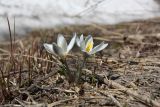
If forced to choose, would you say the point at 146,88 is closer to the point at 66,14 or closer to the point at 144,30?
the point at 66,14

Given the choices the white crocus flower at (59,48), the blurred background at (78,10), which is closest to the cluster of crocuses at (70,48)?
the white crocus flower at (59,48)

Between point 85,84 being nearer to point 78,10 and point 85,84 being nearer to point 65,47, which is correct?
point 65,47

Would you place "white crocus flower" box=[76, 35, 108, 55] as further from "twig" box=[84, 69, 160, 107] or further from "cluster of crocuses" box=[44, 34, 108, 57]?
"twig" box=[84, 69, 160, 107]

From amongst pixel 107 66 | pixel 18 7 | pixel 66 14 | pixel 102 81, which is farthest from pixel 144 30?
pixel 102 81

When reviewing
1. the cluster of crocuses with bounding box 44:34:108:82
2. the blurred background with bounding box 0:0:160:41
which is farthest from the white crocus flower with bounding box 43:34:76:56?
the blurred background with bounding box 0:0:160:41

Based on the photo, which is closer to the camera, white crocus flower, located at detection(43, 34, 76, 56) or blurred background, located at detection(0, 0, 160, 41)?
white crocus flower, located at detection(43, 34, 76, 56)

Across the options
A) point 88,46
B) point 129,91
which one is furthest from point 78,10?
point 129,91

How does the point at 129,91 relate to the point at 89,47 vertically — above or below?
below

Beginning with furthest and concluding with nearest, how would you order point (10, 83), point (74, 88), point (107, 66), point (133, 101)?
point (107, 66), point (10, 83), point (74, 88), point (133, 101)
